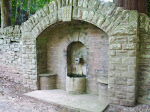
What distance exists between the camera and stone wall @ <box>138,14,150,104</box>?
13.9 feet

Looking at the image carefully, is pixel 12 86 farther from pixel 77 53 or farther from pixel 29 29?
pixel 77 53

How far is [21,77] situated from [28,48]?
5.18 feet

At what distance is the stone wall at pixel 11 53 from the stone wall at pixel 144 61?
16.6 ft

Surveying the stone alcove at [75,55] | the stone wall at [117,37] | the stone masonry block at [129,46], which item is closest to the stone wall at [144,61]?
the stone wall at [117,37]

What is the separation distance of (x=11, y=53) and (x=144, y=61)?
588 cm

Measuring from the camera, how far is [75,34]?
19.0ft

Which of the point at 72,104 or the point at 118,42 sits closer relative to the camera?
the point at 118,42

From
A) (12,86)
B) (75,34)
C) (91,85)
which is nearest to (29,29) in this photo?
(75,34)

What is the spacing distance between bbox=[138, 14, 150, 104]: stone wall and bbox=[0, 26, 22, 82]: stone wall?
16.6 ft

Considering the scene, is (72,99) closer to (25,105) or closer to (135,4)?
(25,105)

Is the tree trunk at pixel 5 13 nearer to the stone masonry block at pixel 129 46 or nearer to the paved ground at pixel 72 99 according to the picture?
the paved ground at pixel 72 99


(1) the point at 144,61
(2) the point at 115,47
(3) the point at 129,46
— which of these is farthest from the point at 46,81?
(1) the point at 144,61

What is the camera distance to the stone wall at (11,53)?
267 inches

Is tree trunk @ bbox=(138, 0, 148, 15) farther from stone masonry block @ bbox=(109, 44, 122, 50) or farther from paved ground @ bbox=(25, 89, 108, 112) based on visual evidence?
paved ground @ bbox=(25, 89, 108, 112)
